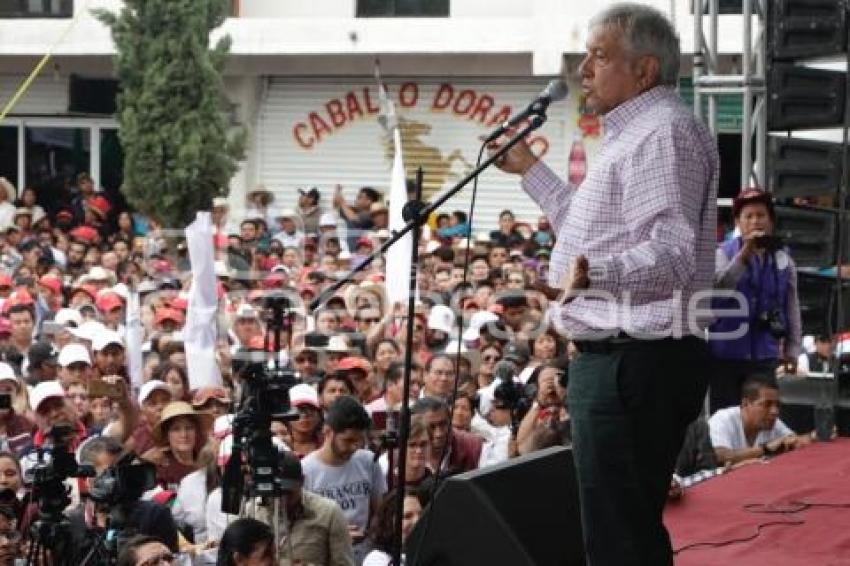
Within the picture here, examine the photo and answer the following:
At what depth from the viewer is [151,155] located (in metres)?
21.3

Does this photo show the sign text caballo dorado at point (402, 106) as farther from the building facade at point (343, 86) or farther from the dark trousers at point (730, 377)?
the dark trousers at point (730, 377)

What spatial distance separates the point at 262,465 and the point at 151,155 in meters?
15.8

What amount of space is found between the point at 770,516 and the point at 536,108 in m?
2.29

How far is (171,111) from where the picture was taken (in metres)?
21.4

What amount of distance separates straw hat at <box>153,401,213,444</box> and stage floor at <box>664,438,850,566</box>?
274cm

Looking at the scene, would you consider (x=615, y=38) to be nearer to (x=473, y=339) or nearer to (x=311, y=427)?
(x=311, y=427)

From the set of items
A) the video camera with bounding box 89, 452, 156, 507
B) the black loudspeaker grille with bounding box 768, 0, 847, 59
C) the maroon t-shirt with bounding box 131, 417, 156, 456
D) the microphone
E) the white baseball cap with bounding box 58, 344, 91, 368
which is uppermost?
the black loudspeaker grille with bounding box 768, 0, 847, 59

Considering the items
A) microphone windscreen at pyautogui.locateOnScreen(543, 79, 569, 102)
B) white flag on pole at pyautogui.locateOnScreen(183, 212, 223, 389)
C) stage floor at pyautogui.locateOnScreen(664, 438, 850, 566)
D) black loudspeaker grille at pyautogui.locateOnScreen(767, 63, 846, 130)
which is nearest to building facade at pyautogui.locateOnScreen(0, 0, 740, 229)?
white flag on pole at pyautogui.locateOnScreen(183, 212, 223, 389)

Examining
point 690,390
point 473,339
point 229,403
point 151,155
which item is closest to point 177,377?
point 229,403

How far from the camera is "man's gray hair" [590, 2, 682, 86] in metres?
4.50

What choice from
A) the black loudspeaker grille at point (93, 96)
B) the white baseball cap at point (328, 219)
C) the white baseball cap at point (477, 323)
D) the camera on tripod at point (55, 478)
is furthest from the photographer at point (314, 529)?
the black loudspeaker grille at point (93, 96)

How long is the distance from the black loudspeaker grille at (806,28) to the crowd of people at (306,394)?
851mm

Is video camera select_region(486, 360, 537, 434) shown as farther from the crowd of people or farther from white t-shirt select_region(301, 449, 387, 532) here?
white t-shirt select_region(301, 449, 387, 532)

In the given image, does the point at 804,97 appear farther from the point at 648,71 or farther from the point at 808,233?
the point at 648,71
